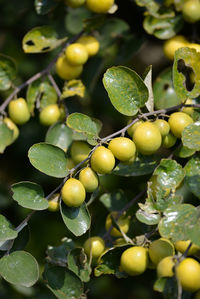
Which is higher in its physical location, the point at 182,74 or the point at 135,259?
the point at 182,74

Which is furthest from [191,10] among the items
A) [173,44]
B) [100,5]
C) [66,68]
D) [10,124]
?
[10,124]

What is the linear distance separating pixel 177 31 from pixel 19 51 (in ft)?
2.66

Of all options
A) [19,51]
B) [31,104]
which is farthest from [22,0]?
[31,104]

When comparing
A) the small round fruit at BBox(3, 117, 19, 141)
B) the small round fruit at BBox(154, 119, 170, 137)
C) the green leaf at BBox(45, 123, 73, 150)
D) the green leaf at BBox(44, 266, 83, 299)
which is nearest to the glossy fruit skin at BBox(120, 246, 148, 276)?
the green leaf at BBox(44, 266, 83, 299)

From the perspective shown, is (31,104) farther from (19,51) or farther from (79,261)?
(19,51)

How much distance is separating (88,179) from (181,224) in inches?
8.1

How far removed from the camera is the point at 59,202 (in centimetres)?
95

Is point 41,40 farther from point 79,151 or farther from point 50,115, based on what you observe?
point 79,151

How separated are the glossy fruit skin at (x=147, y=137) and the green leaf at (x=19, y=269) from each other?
330mm

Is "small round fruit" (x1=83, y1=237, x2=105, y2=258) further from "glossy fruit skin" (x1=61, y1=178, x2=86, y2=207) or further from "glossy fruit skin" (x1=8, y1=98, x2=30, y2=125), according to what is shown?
"glossy fruit skin" (x1=8, y1=98, x2=30, y2=125)

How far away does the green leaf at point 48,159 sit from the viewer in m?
0.92

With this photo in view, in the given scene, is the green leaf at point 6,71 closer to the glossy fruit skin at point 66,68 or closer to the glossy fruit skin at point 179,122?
the glossy fruit skin at point 66,68

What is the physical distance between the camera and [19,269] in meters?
0.92

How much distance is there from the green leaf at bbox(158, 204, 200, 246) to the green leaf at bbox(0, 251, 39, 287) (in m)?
0.28
